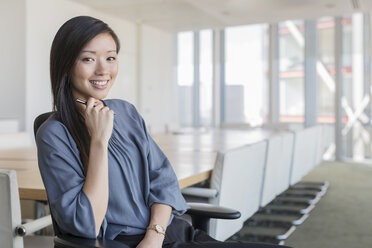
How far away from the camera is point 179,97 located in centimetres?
1063

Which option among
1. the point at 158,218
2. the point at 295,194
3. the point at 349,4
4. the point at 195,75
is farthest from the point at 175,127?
the point at 158,218

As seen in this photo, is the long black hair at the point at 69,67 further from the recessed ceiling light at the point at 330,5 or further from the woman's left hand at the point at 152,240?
the recessed ceiling light at the point at 330,5

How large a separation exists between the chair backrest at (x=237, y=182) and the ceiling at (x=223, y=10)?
477cm

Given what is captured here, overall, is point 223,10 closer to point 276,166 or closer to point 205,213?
point 276,166

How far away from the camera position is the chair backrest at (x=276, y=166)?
107 inches

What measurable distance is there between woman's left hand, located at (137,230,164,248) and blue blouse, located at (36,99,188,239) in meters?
0.06

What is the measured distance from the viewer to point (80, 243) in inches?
44.4

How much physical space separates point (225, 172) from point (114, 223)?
861 mm

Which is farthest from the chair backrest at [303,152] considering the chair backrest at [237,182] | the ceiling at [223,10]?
the ceiling at [223,10]

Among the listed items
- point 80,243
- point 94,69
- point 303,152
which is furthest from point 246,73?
point 80,243

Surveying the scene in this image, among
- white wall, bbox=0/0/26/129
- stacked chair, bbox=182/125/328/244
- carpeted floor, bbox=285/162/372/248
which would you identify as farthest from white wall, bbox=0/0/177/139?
carpeted floor, bbox=285/162/372/248

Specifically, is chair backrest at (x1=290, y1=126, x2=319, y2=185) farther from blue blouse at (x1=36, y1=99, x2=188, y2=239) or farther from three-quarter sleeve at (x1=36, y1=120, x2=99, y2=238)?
three-quarter sleeve at (x1=36, y1=120, x2=99, y2=238)

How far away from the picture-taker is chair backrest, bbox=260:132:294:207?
2712mm

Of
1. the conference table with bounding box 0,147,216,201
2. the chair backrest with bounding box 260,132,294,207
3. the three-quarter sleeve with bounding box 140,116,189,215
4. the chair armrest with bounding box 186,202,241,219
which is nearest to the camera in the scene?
the three-quarter sleeve with bounding box 140,116,189,215
